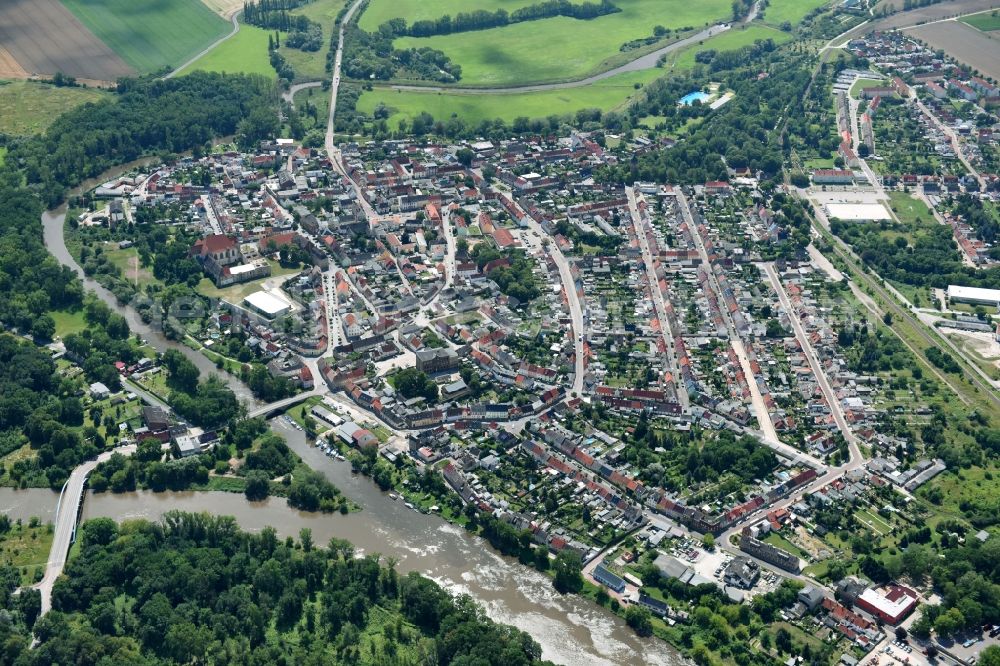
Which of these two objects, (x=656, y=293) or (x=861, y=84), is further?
(x=861, y=84)

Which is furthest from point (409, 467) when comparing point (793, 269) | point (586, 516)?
point (793, 269)

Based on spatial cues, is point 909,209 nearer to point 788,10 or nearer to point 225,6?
point 788,10

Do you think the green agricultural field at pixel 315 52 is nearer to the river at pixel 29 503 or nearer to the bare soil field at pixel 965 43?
the bare soil field at pixel 965 43

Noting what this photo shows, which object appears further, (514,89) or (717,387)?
(514,89)

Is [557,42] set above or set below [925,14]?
above

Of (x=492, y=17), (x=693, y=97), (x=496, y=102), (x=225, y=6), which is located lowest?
(x=693, y=97)

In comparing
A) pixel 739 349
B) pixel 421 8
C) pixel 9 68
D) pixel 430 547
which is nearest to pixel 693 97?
pixel 421 8

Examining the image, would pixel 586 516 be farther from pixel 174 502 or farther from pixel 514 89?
pixel 514 89
